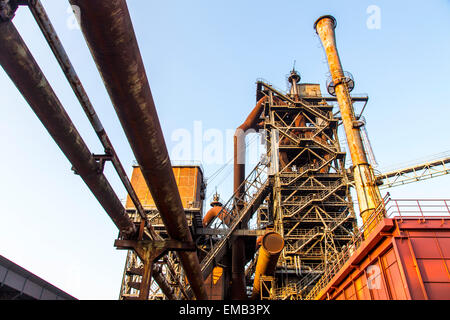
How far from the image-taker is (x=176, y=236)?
1063 cm

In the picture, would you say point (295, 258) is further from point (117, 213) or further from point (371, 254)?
point (117, 213)

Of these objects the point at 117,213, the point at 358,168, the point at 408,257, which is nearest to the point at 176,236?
the point at 117,213

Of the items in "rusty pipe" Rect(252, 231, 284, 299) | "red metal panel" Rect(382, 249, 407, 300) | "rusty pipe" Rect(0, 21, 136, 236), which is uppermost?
"rusty pipe" Rect(252, 231, 284, 299)

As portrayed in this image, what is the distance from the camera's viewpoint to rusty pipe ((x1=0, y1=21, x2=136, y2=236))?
4.50m

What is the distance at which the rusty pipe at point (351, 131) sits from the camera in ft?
58.9

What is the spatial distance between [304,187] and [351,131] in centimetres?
797

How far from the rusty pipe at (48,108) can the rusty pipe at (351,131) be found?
36.9 ft

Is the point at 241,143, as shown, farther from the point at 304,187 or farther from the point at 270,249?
the point at 270,249

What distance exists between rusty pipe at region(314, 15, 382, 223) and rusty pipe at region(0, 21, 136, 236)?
11.2 metres

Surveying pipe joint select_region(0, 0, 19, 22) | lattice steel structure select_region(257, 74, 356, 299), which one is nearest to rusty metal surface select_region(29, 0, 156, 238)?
pipe joint select_region(0, 0, 19, 22)

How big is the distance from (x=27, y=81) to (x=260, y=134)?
29.6m

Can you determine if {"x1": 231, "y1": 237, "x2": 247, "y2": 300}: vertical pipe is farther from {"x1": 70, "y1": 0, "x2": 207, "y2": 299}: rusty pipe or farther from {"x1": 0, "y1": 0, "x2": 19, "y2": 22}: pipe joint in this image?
{"x1": 0, "y1": 0, "x2": 19, "y2": 22}: pipe joint

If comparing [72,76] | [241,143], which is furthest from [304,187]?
[72,76]

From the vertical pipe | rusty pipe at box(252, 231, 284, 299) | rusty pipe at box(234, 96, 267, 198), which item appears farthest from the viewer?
rusty pipe at box(234, 96, 267, 198)
